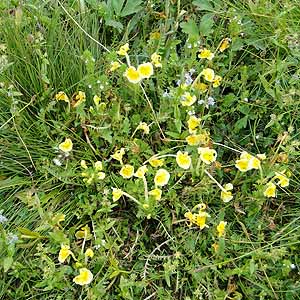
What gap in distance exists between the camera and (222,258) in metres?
1.74

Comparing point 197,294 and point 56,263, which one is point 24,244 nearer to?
point 56,263

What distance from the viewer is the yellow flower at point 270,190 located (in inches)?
67.8

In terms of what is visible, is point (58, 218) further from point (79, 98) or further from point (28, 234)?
point (79, 98)

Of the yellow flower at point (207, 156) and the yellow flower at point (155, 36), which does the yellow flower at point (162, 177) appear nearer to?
the yellow flower at point (207, 156)

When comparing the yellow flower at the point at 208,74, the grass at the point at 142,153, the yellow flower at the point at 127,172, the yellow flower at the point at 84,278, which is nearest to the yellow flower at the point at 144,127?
the grass at the point at 142,153

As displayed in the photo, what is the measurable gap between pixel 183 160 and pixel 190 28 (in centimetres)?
57

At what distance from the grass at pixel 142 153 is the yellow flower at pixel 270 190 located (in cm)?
2

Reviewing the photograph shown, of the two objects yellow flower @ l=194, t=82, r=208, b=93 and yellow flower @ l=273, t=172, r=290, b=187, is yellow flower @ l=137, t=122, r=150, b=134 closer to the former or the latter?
yellow flower @ l=194, t=82, r=208, b=93

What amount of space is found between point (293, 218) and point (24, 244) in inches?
33.1

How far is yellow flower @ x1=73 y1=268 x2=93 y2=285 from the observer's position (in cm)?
161

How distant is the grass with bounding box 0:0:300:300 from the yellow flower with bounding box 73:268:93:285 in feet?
0.10

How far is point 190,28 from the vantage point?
2049mm

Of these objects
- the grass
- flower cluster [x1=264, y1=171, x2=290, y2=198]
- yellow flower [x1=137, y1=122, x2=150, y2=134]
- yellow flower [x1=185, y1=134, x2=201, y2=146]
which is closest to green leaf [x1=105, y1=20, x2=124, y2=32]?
the grass

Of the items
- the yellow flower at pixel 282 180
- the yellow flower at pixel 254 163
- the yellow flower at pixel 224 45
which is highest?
the yellow flower at pixel 224 45
